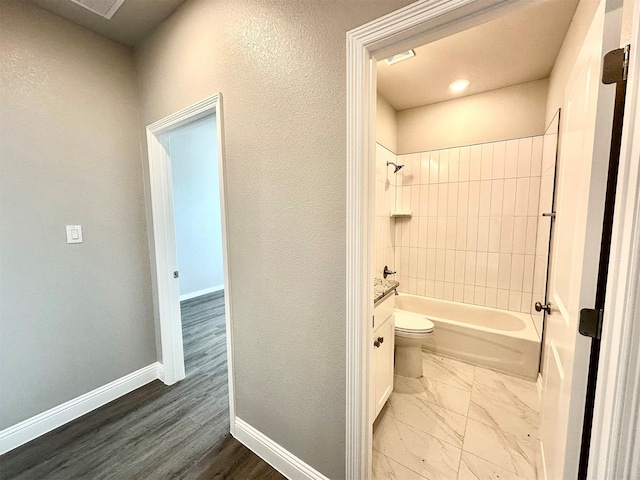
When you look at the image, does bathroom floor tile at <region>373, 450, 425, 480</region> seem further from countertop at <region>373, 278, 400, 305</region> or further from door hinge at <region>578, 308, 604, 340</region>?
door hinge at <region>578, 308, 604, 340</region>

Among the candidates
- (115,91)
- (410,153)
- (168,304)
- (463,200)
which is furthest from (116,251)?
(463,200)

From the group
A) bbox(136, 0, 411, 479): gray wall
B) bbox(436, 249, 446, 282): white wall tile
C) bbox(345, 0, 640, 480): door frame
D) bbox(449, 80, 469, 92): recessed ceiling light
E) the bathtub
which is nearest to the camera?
bbox(345, 0, 640, 480): door frame

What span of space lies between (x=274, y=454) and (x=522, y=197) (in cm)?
292

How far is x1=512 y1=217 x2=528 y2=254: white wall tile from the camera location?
8.02ft

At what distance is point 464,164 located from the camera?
2688 millimetres

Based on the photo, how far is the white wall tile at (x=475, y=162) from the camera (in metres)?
2.61

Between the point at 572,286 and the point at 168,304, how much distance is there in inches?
96.1

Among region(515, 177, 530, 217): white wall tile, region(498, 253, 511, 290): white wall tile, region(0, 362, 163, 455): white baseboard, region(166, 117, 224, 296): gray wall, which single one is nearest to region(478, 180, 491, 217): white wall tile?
region(515, 177, 530, 217): white wall tile

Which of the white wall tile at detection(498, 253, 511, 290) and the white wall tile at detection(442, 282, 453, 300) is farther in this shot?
the white wall tile at detection(442, 282, 453, 300)

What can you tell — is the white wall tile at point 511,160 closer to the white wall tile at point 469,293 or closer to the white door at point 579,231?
the white wall tile at point 469,293

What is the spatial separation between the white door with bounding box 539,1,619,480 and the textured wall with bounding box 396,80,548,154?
1.63 meters

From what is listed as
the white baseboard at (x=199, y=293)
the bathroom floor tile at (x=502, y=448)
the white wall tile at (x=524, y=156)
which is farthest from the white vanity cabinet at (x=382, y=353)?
the white baseboard at (x=199, y=293)

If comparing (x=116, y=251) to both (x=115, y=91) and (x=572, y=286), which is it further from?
(x=572, y=286)

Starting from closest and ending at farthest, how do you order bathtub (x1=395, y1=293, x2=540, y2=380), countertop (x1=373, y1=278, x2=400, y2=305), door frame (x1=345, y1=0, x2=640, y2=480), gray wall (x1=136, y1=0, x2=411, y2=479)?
door frame (x1=345, y1=0, x2=640, y2=480) → gray wall (x1=136, y1=0, x2=411, y2=479) → countertop (x1=373, y1=278, x2=400, y2=305) → bathtub (x1=395, y1=293, x2=540, y2=380)
